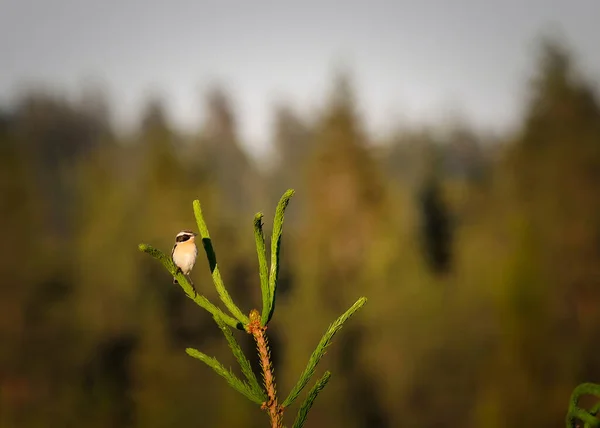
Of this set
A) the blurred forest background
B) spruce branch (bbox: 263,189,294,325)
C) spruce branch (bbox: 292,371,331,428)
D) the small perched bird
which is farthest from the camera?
the blurred forest background

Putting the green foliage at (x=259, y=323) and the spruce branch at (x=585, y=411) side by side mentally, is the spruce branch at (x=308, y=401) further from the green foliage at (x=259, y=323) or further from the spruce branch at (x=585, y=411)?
the spruce branch at (x=585, y=411)

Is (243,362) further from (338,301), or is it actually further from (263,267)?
(338,301)

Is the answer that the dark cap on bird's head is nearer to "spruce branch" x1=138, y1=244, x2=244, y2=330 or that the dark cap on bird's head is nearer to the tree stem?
"spruce branch" x1=138, y1=244, x2=244, y2=330

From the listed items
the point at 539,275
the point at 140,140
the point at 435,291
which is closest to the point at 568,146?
the point at 539,275

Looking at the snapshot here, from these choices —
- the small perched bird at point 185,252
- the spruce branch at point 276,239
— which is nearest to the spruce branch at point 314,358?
the spruce branch at point 276,239

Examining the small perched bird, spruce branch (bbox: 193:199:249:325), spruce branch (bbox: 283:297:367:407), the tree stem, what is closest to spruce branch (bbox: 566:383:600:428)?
spruce branch (bbox: 283:297:367:407)
